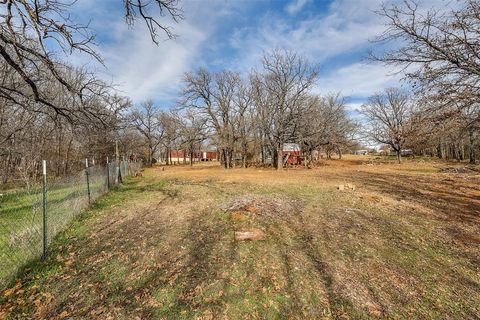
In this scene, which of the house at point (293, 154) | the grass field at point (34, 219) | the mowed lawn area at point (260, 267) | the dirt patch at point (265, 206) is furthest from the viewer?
the house at point (293, 154)

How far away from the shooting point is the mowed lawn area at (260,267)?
3.78 m

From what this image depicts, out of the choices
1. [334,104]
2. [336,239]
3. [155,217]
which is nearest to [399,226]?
[336,239]

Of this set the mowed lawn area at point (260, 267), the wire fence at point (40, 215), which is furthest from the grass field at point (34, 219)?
the mowed lawn area at point (260, 267)

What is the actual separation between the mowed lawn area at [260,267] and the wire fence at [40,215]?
34cm

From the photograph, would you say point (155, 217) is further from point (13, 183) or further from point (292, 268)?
point (13, 183)

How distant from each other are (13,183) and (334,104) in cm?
3513

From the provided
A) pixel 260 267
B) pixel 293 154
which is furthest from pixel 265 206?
pixel 293 154

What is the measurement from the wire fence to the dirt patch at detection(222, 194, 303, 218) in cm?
423

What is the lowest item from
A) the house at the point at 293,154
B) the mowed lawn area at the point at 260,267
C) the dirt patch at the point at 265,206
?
the mowed lawn area at the point at 260,267

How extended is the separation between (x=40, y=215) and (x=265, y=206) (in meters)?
5.71

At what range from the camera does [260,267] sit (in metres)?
4.83

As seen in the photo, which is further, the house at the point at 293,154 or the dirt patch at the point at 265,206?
the house at the point at 293,154

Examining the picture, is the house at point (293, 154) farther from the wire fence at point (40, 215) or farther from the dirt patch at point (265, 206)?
the wire fence at point (40, 215)

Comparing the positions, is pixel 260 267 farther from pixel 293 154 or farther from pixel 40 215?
pixel 293 154
